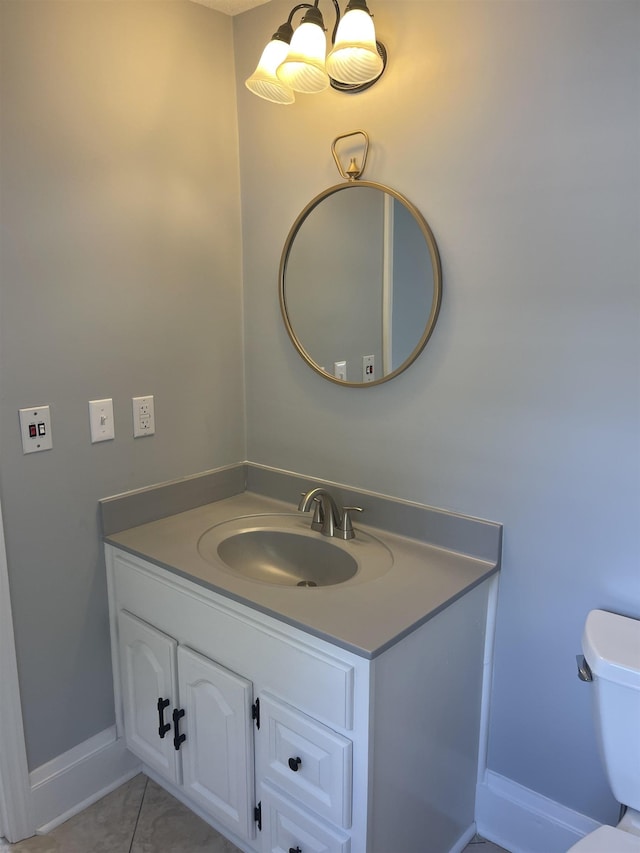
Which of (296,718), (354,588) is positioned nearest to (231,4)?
(354,588)

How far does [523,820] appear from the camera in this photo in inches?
62.8

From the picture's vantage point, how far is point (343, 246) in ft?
5.64

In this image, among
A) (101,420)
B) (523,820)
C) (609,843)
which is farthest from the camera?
(101,420)

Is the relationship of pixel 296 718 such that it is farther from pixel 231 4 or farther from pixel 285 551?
pixel 231 4

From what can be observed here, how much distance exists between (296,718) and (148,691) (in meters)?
0.60

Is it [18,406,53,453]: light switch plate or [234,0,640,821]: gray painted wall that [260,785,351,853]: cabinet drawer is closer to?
[234,0,640,821]: gray painted wall

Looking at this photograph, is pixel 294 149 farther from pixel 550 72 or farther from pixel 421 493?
pixel 421 493

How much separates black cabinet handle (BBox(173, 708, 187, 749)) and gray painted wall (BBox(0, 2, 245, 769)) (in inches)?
12.3

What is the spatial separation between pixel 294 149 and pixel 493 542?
1.24m

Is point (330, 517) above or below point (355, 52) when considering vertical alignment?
below

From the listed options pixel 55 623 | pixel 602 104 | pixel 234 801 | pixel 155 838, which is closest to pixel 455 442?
pixel 602 104

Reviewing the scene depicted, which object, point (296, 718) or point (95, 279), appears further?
point (95, 279)

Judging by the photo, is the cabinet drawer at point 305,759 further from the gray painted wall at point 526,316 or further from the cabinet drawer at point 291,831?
the gray painted wall at point 526,316

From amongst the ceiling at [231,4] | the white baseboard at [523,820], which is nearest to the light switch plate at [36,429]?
the ceiling at [231,4]
